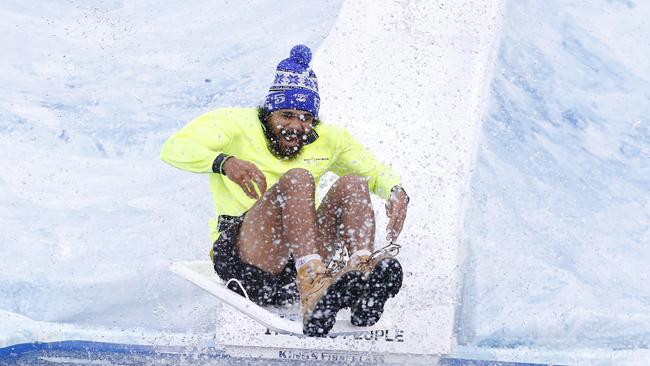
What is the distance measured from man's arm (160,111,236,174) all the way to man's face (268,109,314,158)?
0.11m

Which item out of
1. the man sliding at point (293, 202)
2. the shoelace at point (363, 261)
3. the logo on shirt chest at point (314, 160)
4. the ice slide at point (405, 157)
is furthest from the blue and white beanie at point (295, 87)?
the ice slide at point (405, 157)

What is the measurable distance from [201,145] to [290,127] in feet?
0.78

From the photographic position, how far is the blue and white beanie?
2.49 meters

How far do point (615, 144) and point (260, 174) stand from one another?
10.2 feet

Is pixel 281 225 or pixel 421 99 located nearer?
pixel 281 225

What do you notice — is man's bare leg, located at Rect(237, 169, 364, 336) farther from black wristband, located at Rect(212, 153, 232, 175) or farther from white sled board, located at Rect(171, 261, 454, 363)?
white sled board, located at Rect(171, 261, 454, 363)

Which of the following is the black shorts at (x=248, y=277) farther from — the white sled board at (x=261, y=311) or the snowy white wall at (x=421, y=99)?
the snowy white wall at (x=421, y=99)

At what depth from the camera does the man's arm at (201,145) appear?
2.38m

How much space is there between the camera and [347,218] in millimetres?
2424

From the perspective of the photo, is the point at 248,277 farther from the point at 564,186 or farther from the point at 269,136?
the point at 564,186

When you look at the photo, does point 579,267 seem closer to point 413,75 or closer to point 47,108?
point 413,75

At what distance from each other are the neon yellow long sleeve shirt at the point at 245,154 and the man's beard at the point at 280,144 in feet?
0.04

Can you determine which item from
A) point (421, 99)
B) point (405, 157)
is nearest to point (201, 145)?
point (405, 157)

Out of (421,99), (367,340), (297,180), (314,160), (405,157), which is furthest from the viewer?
(421,99)
